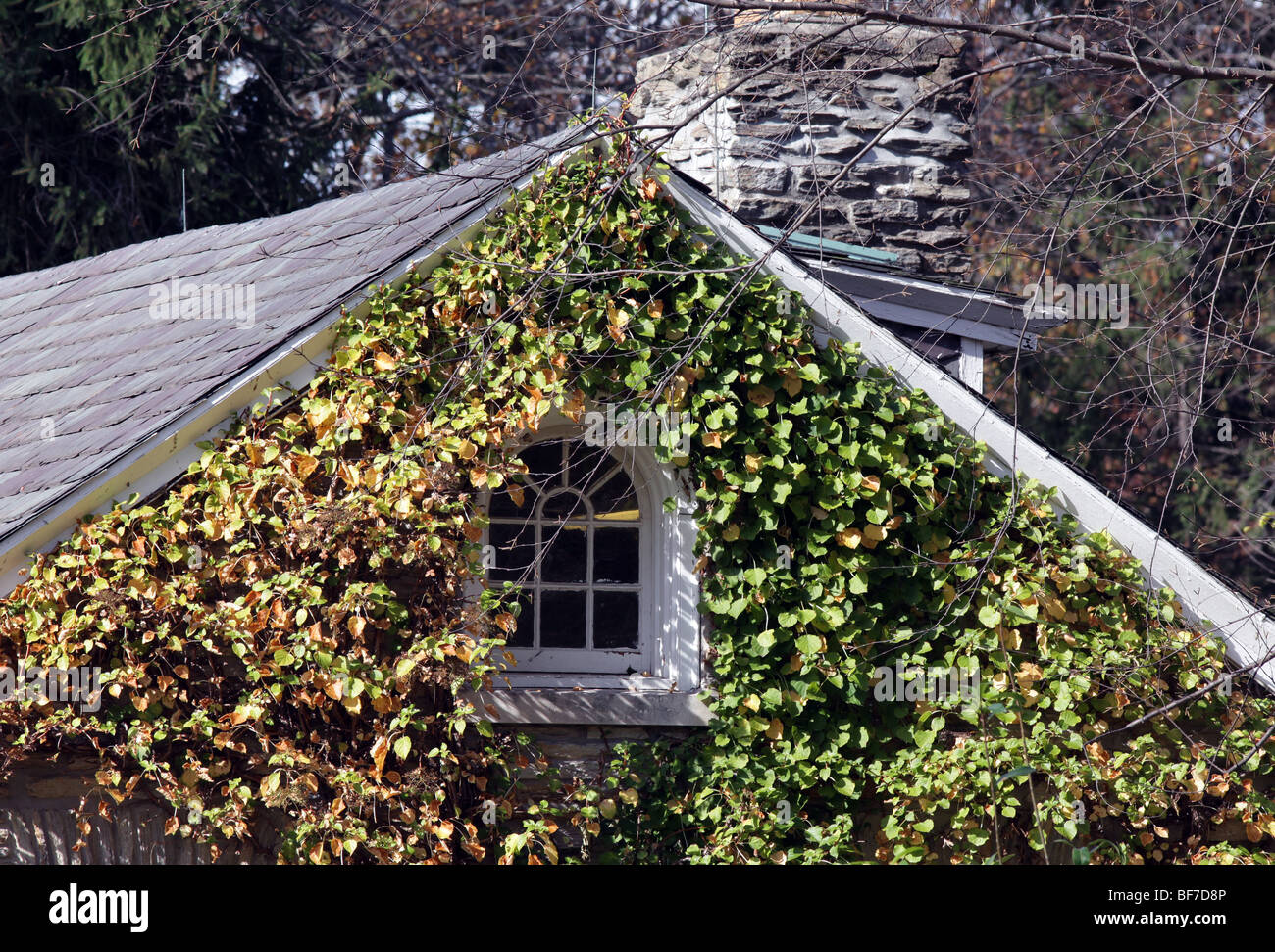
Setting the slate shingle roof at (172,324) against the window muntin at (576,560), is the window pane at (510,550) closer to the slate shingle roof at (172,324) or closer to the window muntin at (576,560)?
the window muntin at (576,560)

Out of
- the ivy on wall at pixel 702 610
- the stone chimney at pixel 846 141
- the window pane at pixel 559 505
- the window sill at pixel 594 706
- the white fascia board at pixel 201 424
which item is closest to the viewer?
the white fascia board at pixel 201 424

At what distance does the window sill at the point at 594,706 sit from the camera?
5805 millimetres

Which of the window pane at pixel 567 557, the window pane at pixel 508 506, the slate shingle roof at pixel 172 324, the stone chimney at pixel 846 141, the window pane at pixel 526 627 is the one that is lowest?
the window pane at pixel 526 627

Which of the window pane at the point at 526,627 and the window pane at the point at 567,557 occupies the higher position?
the window pane at the point at 567,557

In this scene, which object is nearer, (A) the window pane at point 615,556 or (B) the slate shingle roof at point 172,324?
(B) the slate shingle roof at point 172,324

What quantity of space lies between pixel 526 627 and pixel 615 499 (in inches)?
28.8

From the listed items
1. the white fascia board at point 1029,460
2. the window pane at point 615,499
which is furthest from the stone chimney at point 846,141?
the window pane at point 615,499

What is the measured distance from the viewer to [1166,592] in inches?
236

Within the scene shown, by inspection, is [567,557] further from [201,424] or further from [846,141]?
[846,141]

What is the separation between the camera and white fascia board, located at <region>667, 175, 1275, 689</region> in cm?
601

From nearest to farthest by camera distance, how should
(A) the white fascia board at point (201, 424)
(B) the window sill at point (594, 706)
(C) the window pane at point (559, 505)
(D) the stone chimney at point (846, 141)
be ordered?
(A) the white fascia board at point (201, 424) < (B) the window sill at point (594, 706) < (C) the window pane at point (559, 505) < (D) the stone chimney at point (846, 141)

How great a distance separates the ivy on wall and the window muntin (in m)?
0.37

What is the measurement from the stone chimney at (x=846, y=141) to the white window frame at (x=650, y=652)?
307cm
